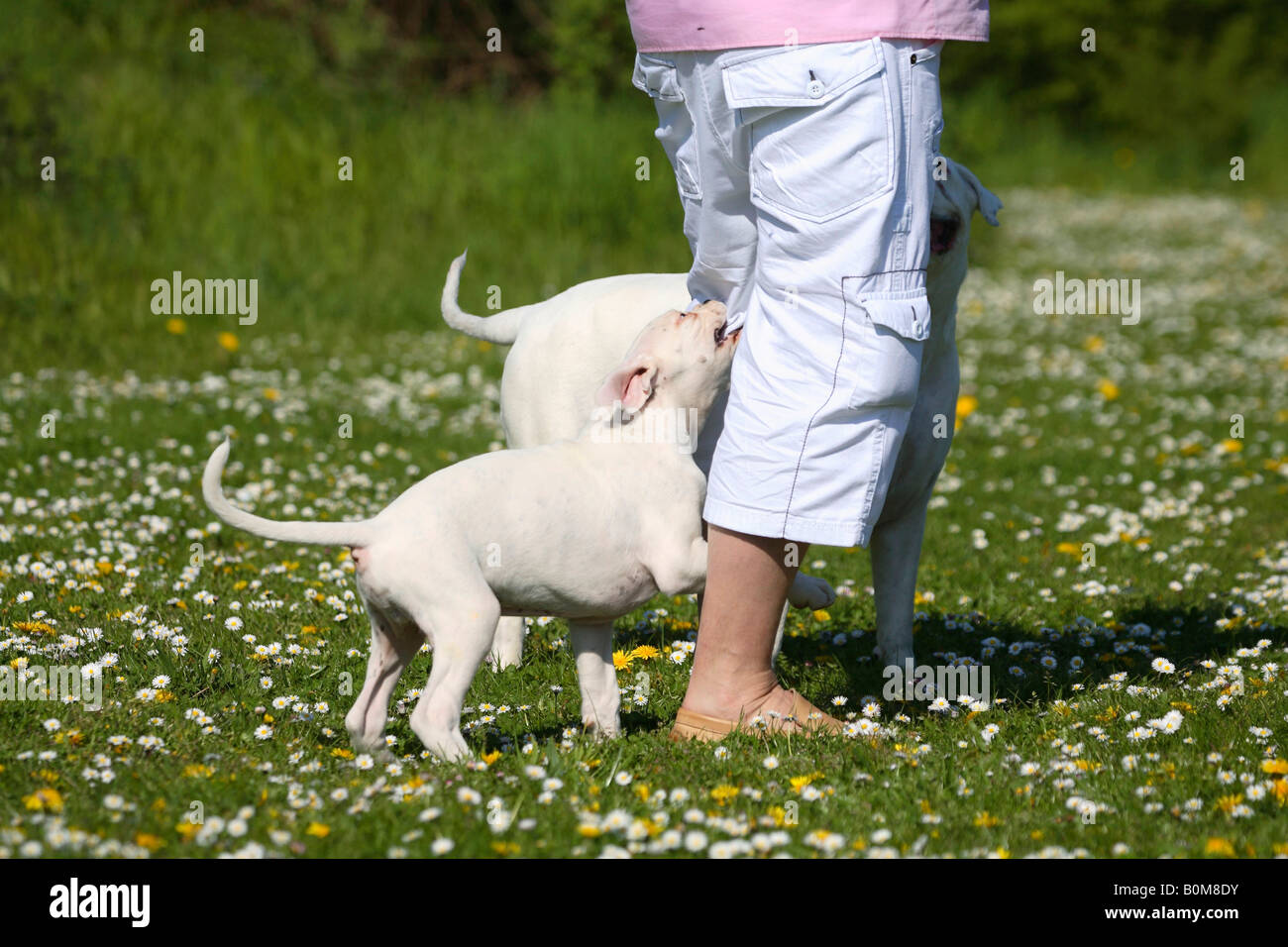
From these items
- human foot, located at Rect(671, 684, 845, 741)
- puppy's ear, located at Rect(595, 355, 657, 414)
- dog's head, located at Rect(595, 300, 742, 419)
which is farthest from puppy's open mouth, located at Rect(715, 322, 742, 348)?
human foot, located at Rect(671, 684, 845, 741)

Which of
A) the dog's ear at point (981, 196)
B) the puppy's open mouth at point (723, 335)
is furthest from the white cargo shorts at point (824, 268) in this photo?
the dog's ear at point (981, 196)

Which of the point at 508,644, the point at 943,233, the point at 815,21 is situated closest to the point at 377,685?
the point at 508,644

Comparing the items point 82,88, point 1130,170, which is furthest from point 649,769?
point 1130,170

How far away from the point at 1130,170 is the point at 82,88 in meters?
18.7

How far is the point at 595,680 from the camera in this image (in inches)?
156

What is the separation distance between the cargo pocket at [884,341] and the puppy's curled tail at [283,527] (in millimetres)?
1240

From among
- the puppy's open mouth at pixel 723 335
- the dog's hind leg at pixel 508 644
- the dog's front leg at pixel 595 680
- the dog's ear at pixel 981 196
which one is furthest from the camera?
the dog's hind leg at pixel 508 644

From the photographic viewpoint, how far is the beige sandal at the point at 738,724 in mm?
3814

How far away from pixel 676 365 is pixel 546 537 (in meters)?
0.69

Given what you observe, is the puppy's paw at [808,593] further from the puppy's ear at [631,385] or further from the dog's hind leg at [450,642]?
the dog's hind leg at [450,642]

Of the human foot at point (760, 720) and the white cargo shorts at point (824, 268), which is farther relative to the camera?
the human foot at point (760, 720)

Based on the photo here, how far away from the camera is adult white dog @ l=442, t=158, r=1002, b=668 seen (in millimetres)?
4520

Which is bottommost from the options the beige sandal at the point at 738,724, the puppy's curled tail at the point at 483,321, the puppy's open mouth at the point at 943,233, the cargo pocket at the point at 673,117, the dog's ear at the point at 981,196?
the beige sandal at the point at 738,724
